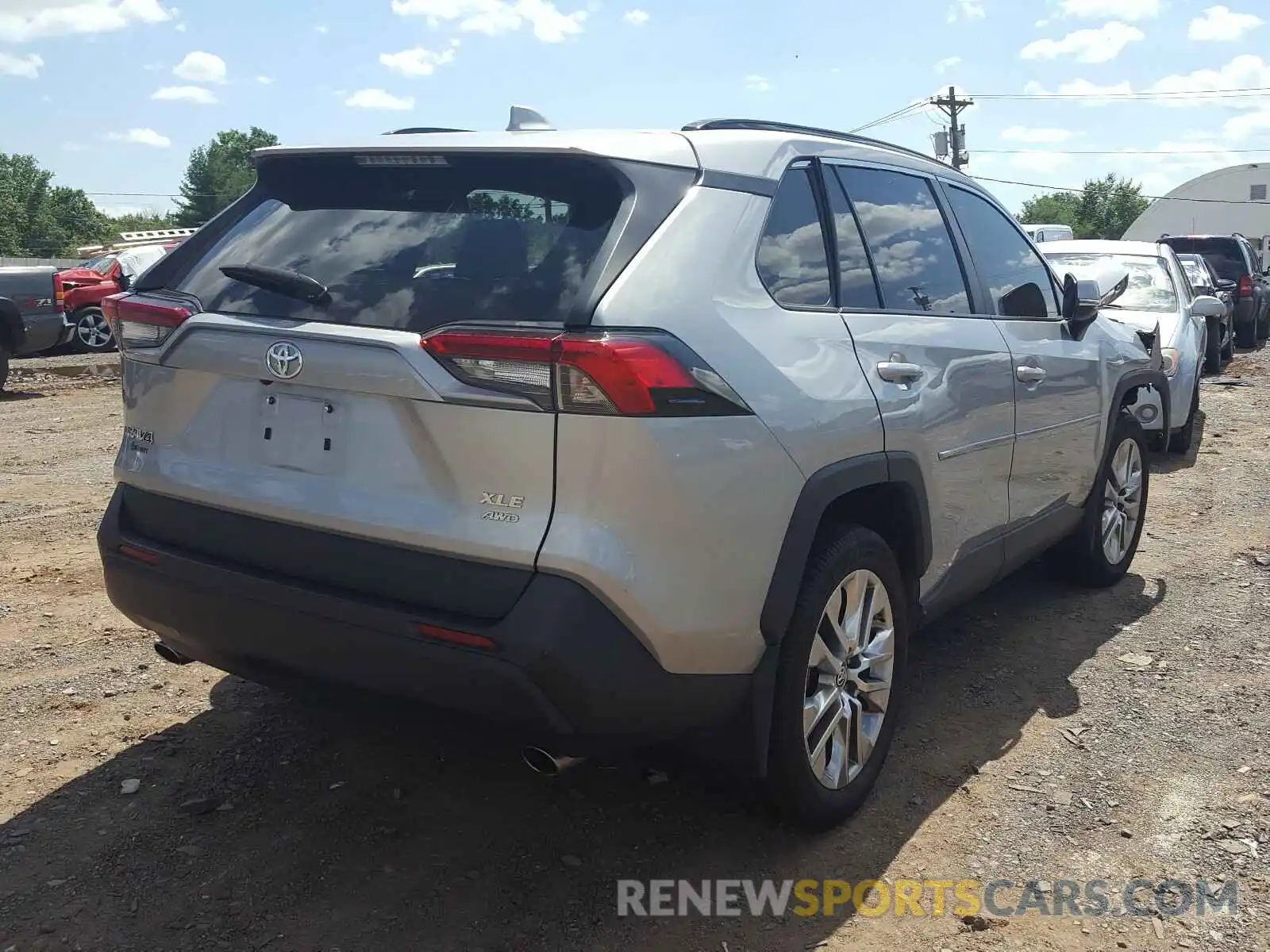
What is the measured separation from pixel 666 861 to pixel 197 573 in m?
1.43

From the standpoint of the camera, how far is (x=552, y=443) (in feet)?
8.11

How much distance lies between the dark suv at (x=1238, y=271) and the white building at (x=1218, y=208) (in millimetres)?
32719

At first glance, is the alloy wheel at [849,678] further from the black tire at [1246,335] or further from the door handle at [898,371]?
the black tire at [1246,335]

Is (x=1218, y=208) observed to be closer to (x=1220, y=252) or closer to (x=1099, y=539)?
(x=1220, y=252)

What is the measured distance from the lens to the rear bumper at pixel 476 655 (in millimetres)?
2445

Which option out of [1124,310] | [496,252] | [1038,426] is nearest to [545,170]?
[496,252]

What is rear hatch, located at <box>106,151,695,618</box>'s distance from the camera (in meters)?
2.50

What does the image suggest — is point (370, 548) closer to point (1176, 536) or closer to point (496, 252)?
point (496, 252)

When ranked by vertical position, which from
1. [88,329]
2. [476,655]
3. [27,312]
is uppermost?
[27,312]

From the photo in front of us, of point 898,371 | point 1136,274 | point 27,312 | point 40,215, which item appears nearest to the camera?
point 898,371

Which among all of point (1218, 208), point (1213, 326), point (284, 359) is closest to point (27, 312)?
point (284, 359)

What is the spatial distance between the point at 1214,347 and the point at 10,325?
14.4 meters

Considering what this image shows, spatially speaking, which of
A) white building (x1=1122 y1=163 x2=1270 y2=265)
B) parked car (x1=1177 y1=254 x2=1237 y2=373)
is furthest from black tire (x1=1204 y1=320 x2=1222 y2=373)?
white building (x1=1122 y1=163 x2=1270 y2=265)

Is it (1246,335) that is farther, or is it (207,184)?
(207,184)
